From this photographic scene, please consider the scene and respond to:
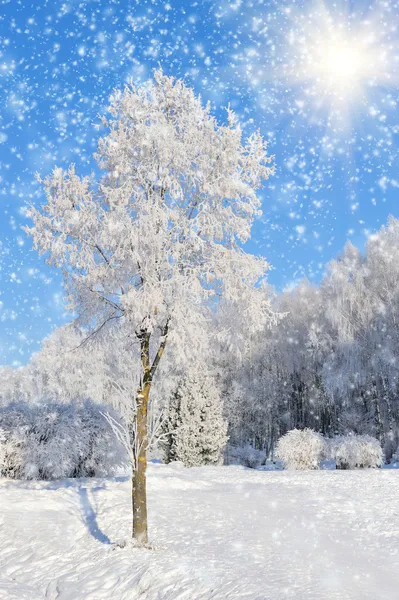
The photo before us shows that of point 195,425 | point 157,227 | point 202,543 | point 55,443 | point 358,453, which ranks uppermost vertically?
point 157,227

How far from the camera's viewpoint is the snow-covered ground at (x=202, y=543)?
5.18 m

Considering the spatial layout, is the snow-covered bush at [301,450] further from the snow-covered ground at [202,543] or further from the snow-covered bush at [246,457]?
the snow-covered bush at [246,457]

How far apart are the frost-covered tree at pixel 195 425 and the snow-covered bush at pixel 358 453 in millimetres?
5784

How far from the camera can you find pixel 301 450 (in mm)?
18875

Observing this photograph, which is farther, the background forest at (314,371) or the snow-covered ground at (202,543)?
the background forest at (314,371)

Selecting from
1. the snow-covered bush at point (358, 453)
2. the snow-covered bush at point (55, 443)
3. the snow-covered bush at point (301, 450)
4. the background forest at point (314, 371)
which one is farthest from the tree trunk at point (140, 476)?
the snow-covered bush at point (358, 453)

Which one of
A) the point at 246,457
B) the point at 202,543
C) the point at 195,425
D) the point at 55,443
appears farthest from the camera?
the point at 246,457

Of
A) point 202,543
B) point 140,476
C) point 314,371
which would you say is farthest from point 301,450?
point 314,371

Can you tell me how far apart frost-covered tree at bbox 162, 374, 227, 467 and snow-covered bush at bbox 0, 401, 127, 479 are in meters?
7.79

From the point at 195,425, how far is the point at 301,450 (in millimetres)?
5080

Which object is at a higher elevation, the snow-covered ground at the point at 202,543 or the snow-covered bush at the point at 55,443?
the snow-covered bush at the point at 55,443

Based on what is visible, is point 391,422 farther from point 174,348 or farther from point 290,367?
point 174,348

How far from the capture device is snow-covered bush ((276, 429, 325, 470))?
18844mm

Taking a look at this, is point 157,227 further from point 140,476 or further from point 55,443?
point 55,443
